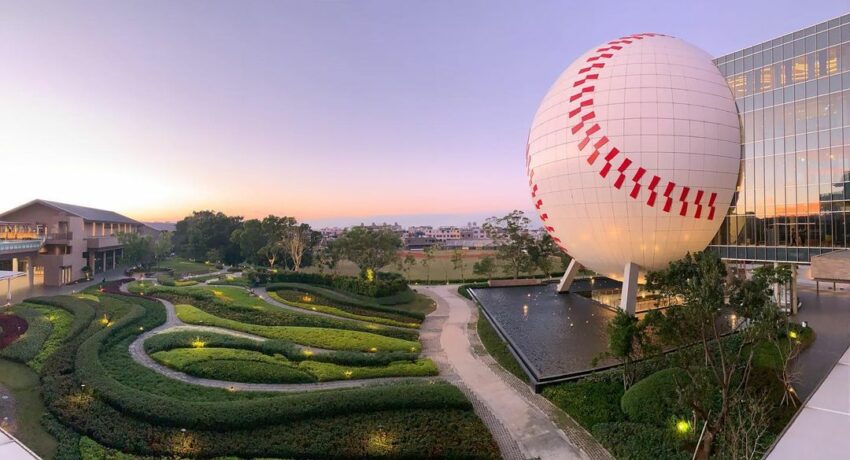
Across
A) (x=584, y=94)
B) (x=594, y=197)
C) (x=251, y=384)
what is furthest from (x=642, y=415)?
(x=584, y=94)

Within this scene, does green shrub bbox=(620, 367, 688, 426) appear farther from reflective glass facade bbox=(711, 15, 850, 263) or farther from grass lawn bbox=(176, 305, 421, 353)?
reflective glass facade bbox=(711, 15, 850, 263)

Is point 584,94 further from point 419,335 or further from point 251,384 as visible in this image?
point 251,384

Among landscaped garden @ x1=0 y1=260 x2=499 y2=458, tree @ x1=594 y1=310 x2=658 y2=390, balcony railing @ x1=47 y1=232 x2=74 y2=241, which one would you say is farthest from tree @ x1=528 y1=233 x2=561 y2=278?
balcony railing @ x1=47 y1=232 x2=74 y2=241

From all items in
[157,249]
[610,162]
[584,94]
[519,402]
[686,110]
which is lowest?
[519,402]

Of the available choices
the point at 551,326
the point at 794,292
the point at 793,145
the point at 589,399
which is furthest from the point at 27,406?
the point at 794,292

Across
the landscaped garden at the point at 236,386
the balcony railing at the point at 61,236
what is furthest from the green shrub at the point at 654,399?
the balcony railing at the point at 61,236

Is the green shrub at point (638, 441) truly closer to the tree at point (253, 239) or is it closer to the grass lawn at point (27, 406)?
the grass lawn at point (27, 406)
